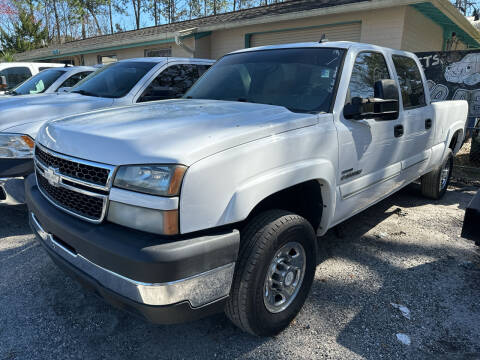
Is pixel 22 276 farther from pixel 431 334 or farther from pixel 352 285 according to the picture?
pixel 431 334

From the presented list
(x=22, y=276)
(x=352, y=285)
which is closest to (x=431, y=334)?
(x=352, y=285)

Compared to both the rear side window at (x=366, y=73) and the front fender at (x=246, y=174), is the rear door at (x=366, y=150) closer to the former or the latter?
the rear side window at (x=366, y=73)

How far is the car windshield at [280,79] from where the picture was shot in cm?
287

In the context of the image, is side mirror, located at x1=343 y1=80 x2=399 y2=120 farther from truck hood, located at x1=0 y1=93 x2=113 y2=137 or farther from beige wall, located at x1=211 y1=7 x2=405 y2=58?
beige wall, located at x1=211 y1=7 x2=405 y2=58

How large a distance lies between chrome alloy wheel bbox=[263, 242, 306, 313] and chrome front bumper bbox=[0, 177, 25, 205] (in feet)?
8.94

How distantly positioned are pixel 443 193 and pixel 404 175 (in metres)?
2.09

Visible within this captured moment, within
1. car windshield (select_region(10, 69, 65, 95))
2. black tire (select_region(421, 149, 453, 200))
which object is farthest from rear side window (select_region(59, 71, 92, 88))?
black tire (select_region(421, 149, 453, 200))

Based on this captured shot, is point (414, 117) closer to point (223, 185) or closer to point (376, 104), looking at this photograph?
point (376, 104)

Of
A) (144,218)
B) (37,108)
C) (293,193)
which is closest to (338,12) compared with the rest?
(37,108)

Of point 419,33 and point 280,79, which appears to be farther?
point 419,33

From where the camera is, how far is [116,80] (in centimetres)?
529

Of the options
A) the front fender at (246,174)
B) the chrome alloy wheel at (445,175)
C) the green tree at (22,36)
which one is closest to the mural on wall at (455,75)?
the chrome alloy wheel at (445,175)

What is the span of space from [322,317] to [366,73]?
6.95ft

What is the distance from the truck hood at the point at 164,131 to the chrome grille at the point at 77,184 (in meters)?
0.06
